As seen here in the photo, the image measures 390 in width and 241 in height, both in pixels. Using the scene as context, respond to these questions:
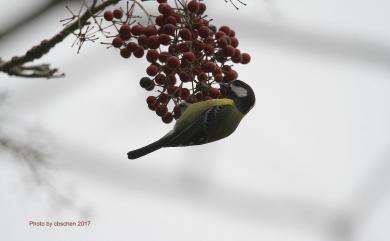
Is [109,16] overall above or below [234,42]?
above

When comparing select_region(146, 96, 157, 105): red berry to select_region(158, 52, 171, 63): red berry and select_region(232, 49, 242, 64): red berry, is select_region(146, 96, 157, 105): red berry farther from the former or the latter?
select_region(232, 49, 242, 64): red berry

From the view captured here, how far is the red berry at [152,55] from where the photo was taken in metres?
3.24

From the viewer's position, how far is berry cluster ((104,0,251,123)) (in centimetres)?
324

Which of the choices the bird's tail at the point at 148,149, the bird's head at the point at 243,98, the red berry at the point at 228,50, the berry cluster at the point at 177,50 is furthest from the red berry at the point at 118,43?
the bird's head at the point at 243,98

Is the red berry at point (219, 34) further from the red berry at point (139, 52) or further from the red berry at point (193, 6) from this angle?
the red berry at point (139, 52)

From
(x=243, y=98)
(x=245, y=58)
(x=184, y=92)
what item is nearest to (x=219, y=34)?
(x=245, y=58)

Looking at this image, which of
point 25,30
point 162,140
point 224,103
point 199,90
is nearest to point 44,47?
point 25,30

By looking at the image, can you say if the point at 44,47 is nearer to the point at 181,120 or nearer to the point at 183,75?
the point at 183,75

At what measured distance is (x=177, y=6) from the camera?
11.1ft

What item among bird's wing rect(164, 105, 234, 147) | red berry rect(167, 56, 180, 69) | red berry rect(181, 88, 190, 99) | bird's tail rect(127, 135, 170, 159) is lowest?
bird's tail rect(127, 135, 170, 159)

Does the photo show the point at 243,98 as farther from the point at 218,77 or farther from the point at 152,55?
the point at 152,55

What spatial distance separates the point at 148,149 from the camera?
4.01 metres

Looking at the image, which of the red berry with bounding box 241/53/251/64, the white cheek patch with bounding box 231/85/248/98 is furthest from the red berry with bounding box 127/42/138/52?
the white cheek patch with bounding box 231/85/248/98

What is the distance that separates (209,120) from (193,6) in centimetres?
161
